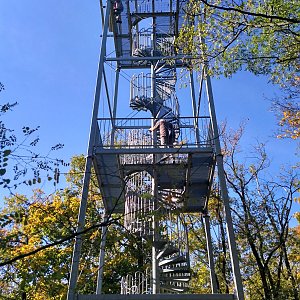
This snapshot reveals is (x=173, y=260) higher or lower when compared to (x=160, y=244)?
lower

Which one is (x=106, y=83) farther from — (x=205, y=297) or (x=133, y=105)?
(x=205, y=297)

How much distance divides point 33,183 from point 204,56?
17.1ft

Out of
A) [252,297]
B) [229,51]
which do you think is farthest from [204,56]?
[252,297]

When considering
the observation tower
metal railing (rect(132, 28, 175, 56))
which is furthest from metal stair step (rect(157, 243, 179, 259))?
metal railing (rect(132, 28, 175, 56))

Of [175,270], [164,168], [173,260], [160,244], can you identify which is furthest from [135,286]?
[164,168]

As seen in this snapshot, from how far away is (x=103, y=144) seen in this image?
963 centimetres

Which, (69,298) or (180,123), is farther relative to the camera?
(180,123)

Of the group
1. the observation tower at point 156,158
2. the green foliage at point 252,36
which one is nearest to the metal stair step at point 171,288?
the observation tower at point 156,158

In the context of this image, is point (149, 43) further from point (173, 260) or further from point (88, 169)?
point (173, 260)

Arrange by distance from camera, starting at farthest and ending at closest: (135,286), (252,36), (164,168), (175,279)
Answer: (135,286) → (175,279) → (164,168) → (252,36)

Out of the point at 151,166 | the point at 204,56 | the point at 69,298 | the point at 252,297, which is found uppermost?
the point at 204,56

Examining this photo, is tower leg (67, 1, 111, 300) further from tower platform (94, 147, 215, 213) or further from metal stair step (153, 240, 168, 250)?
metal stair step (153, 240, 168, 250)

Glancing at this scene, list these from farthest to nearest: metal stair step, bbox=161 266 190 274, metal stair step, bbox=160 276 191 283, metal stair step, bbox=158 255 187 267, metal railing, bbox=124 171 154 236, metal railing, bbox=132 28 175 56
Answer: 1. metal railing, bbox=132 28 175 56
2. metal stair step, bbox=160 276 191 283
3. metal stair step, bbox=161 266 190 274
4. metal stair step, bbox=158 255 187 267
5. metal railing, bbox=124 171 154 236

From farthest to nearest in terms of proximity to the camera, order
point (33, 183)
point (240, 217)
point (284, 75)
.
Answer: point (240, 217), point (284, 75), point (33, 183)
